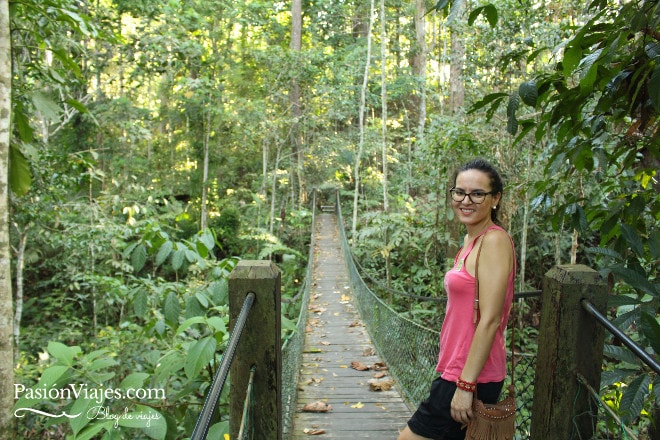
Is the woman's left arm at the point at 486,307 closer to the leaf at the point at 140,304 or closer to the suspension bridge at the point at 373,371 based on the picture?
the suspension bridge at the point at 373,371

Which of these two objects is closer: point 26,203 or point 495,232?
point 495,232

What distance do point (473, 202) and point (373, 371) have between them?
2558mm

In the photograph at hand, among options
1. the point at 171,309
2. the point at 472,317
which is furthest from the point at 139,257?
the point at 472,317

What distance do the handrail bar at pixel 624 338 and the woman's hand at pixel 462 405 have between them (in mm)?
403

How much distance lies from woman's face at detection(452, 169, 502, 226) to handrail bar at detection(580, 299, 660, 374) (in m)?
0.39

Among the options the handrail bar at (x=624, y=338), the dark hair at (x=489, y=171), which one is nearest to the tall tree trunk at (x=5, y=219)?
the dark hair at (x=489, y=171)

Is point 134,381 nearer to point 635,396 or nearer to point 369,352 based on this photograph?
point 635,396

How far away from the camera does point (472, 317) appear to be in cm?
130

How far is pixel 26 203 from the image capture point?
16.0 ft

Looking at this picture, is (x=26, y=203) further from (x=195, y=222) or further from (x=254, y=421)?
(x=195, y=222)

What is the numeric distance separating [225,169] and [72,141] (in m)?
4.53

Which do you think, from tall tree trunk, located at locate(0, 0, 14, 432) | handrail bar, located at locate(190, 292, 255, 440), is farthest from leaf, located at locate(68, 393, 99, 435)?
tall tree trunk, located at locate(0, 0, 14, 432)

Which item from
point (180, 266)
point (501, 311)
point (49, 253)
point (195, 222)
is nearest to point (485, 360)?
point (501, 311)

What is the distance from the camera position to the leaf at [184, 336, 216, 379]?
4.30 ft
